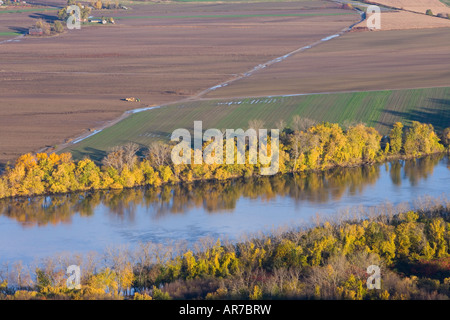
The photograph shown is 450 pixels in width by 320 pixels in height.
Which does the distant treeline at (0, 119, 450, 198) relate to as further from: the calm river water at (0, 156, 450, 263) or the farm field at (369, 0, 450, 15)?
the farm field at (369, 0, 450, 15)

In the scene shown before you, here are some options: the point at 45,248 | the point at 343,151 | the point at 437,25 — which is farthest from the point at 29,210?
the point at 437,25

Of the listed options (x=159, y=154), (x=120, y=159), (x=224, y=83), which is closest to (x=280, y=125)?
(x=159, y=154)

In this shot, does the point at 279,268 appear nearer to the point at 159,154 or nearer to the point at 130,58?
the point at 159,154

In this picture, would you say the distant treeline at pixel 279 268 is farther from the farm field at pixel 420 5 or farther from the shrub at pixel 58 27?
the farm field at pixel 420 5
